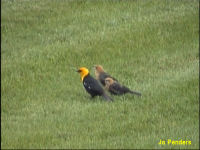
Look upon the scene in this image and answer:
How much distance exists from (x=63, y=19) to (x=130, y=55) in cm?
408

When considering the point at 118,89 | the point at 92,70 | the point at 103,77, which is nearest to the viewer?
the point at 118,89

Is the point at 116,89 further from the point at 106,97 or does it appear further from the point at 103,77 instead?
the point at 103,77

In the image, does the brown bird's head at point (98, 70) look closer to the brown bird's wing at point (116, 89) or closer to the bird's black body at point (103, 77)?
the bird's black body at point (103, 77)

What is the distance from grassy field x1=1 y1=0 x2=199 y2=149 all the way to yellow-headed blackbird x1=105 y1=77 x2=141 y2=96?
16 centimetres

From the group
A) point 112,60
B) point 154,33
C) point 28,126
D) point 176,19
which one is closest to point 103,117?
point 28,126

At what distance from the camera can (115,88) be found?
12.3 m

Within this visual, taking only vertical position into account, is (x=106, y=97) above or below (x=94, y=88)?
below

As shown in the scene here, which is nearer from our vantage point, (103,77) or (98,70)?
(103,77)

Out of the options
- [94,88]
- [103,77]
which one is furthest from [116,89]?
[103,77]

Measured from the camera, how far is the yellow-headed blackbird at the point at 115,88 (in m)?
12.2

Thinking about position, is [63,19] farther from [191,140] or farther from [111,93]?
[191,140]

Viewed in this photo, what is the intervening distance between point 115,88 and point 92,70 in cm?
234

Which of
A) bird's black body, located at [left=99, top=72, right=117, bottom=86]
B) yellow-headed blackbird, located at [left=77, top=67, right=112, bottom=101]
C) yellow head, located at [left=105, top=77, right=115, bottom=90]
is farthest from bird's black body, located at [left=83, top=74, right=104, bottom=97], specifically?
bird's black body, located at [left=99, top=72, right=117, bottom=86]

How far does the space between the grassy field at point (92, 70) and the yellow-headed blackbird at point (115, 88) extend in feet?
0.51
